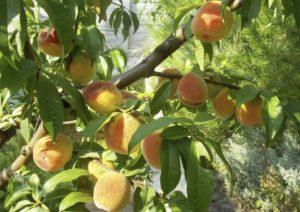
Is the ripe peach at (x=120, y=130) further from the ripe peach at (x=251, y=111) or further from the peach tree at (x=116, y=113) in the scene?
the ripe peach at (x=251, y=111)

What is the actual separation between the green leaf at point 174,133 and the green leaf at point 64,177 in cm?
24

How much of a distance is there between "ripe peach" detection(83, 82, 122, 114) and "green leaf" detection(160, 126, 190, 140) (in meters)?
0.17

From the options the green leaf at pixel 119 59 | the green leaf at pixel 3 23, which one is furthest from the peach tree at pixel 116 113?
the green leaf at pixel 119 59

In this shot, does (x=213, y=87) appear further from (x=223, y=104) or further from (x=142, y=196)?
(x=142, y=196)

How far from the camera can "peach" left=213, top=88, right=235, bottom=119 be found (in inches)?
35.8

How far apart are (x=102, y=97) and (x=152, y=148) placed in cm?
14

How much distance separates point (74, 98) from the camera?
29.7 inches

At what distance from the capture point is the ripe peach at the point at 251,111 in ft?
2.73

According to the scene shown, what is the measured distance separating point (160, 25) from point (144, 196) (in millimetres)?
2970

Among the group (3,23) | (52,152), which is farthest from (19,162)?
(3,23)

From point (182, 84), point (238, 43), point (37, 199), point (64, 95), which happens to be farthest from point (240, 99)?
point (238, 43)

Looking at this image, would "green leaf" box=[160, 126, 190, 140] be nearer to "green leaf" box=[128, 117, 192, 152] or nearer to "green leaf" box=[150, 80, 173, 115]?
"green leaf" box=[128, 117, 192, 152]

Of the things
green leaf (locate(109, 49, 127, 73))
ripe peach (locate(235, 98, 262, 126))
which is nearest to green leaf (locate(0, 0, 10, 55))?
ripe peach (locate(235, 98, 262, 126))

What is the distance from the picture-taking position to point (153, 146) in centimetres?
66
